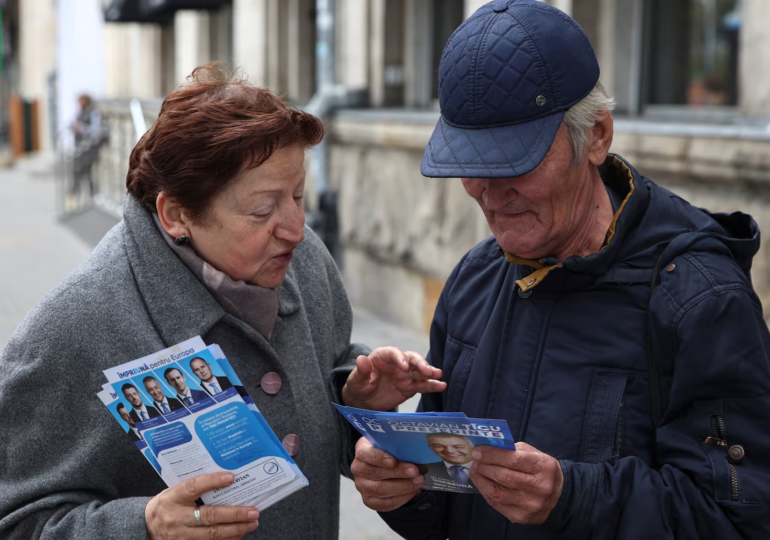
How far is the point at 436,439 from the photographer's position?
5.65ft

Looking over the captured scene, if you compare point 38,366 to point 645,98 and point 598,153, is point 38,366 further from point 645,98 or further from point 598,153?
point 645,98

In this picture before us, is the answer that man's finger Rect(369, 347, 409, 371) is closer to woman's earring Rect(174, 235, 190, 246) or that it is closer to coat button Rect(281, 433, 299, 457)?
coat button Rect(281, 433, 299, 457)

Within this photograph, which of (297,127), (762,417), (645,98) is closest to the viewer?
(762,417)

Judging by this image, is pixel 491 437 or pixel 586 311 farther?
pixel 586 311

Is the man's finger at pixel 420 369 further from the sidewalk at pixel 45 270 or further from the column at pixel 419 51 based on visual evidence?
the column at pixel 419 51

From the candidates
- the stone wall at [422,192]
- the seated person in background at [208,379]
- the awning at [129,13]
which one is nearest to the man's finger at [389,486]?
the seated person in background at [208,379]

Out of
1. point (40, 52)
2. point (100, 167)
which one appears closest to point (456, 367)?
point (100, 167)

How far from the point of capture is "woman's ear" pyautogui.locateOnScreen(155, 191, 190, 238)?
1985 mm

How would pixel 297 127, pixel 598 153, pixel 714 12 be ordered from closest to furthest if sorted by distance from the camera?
1. pixel 598 153
2. pixel 297 127
3. pixel 714 12

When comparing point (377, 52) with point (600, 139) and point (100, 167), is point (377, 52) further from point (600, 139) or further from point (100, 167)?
point (100, 167)

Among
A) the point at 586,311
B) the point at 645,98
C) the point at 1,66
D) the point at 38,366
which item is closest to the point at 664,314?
the point at 586,311

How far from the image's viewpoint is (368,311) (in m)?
8.25

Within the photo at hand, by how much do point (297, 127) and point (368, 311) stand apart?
20.6 feet

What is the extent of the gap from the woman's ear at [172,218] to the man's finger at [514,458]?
81 cm
